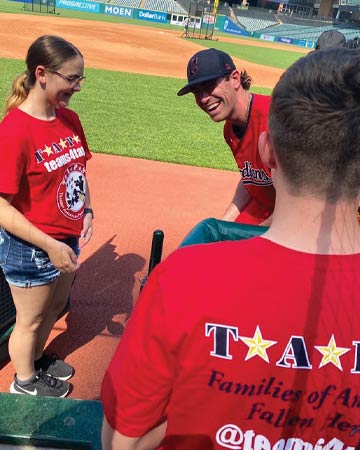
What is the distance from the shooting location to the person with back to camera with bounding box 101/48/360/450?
35.8 inches

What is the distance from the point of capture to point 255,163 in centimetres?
296

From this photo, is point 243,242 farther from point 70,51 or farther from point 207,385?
point 70,51

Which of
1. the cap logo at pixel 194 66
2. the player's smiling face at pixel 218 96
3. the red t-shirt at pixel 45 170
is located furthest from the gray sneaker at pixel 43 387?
the cap logo at pixel 194 66

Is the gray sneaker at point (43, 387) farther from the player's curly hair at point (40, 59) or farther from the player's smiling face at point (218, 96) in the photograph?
the player's smiling face at point (218, 96)

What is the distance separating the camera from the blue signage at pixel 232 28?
49.5 metres

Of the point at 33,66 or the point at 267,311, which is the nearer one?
the point at 267,311

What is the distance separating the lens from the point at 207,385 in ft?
3.21

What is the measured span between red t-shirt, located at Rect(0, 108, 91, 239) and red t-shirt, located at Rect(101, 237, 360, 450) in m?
1.60

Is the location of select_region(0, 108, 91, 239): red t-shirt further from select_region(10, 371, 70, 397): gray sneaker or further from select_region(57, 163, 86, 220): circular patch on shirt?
select_region(10, 371, 70, 397): gray sneaker

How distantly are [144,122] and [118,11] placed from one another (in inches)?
1694

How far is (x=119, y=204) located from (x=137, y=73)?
12.4 metres

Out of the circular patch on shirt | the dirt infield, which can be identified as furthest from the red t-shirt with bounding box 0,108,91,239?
the dirt infield

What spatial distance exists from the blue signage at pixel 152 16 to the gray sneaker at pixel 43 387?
5065cm

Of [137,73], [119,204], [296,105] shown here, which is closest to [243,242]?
[296,105]
